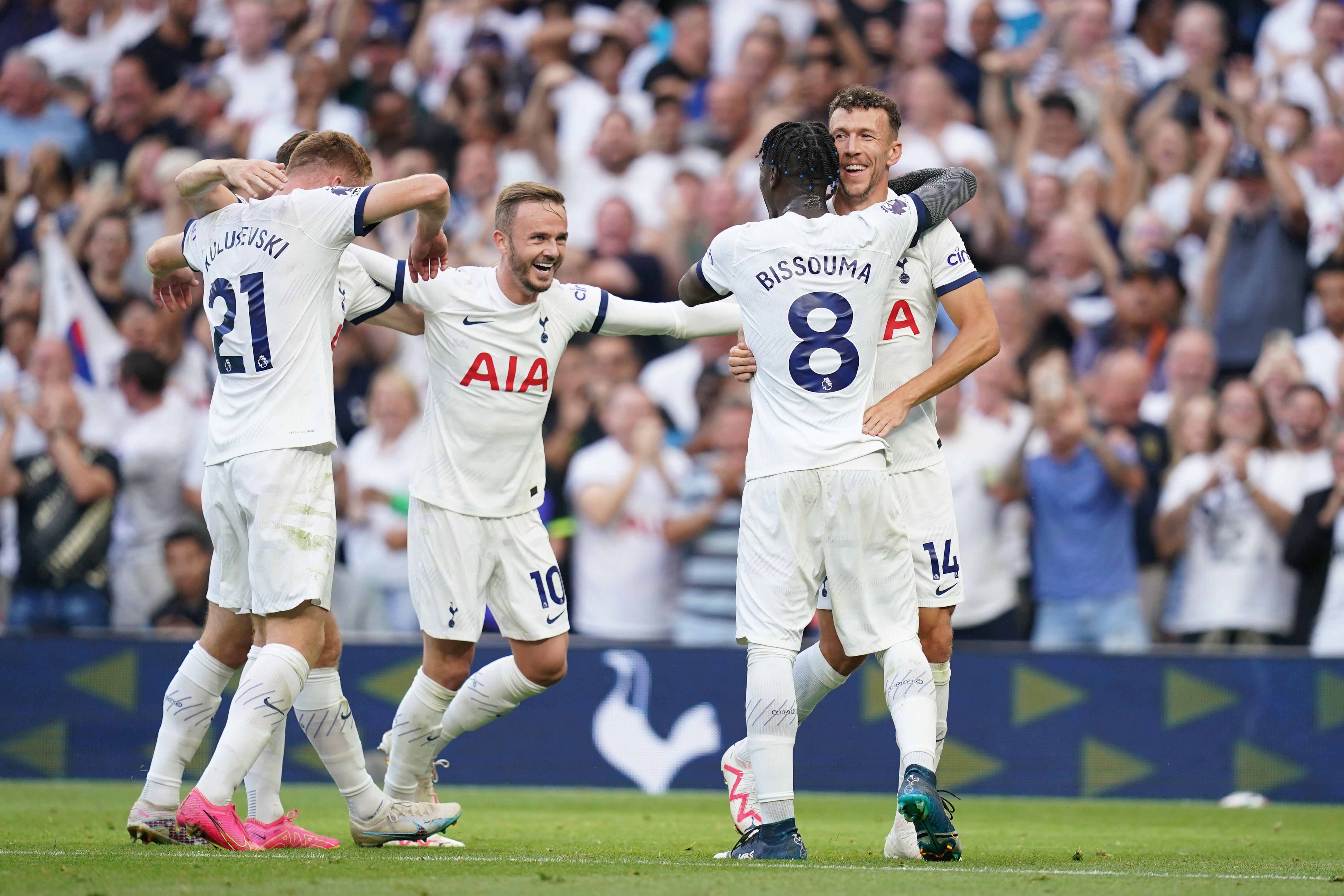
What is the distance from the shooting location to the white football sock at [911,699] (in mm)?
5805

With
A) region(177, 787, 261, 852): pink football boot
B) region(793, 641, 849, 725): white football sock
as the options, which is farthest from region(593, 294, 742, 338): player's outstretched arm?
region(177, 787, 261, 852): pink football boot

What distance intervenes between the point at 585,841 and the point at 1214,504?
18.9ft

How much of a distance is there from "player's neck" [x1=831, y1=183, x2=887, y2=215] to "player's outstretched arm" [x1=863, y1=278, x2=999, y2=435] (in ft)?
1.58

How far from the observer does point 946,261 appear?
6.43m

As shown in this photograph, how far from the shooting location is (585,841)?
23.3ft

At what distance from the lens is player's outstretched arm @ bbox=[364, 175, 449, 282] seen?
5.92 m

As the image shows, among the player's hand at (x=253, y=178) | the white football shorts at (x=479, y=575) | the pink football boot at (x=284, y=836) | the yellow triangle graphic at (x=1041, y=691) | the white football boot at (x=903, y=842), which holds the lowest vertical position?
the pink football boot at (x=284, y=836)

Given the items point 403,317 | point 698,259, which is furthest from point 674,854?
point 698,259

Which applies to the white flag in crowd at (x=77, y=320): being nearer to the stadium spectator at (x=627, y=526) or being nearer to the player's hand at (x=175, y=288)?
the stadium spectator at (x=627, y=526)

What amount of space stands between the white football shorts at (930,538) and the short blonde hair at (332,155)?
2.50m

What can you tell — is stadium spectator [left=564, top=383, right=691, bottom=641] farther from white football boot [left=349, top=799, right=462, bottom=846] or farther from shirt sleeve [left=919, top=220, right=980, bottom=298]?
shirt sleeve [left=919, top=220, right=980, bottom=298]

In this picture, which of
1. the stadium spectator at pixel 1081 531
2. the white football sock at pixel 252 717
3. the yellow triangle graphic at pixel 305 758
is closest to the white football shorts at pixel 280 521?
the white football sock at pixel 252 717

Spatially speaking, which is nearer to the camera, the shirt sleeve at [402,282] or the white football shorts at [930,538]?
the white football shorts at [930,538]

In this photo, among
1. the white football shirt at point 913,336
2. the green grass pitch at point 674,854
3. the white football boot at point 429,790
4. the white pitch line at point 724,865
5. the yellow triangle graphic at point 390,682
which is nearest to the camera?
the green grass pitch at point 674,854
